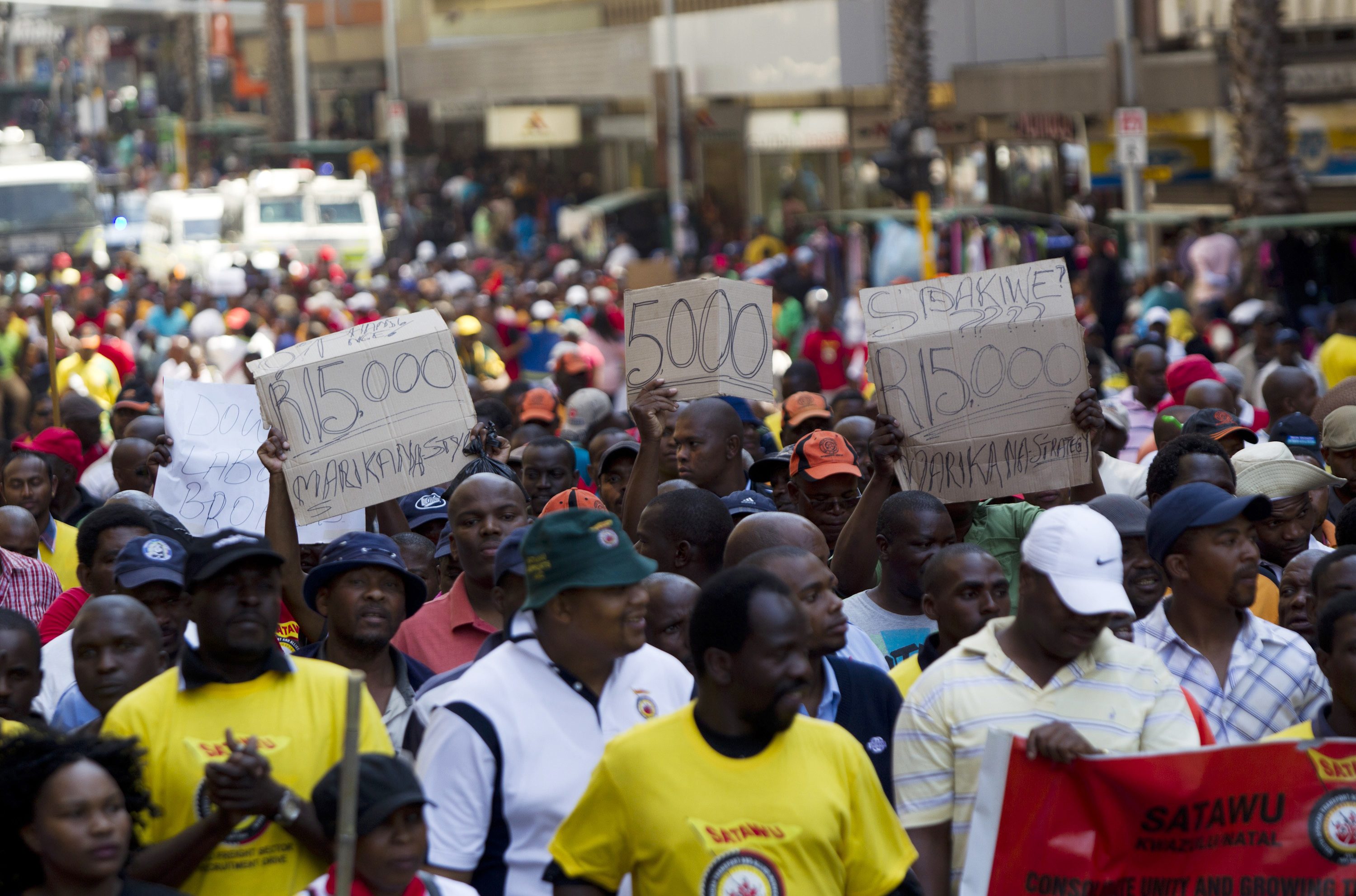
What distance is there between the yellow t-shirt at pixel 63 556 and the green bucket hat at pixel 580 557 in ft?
13.6

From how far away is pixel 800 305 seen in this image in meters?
20.8

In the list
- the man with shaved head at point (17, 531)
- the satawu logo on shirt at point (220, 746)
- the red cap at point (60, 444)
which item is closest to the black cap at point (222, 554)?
the satawu logo on shirt at point (220, 746)

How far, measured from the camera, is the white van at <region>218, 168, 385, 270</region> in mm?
31891

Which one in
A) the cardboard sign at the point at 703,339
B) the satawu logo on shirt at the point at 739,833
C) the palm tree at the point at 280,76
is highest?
the palm tree at the point at 280,76

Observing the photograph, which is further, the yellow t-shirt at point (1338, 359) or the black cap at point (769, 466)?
the yellow t-shirt at point (1338, 359)

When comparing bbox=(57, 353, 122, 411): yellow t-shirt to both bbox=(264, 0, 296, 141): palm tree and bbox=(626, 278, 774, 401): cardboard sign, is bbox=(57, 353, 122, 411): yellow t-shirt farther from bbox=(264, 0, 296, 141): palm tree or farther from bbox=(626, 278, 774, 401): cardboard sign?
bbox=(264, 0, 296, 141): palm tree

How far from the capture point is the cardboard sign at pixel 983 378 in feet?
21.5

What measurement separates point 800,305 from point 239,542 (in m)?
16.9

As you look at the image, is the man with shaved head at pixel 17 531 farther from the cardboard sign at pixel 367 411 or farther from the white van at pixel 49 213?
the white van at pixel 49 213

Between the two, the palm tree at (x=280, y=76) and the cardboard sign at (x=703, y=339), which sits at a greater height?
the palm tree at (x=280, y=76)

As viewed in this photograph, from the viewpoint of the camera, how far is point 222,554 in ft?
13.6

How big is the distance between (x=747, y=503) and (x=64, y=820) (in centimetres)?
341

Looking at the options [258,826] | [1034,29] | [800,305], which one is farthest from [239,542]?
[1034,29]

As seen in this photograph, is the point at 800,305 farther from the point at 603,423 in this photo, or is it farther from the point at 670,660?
the point at 670,660
